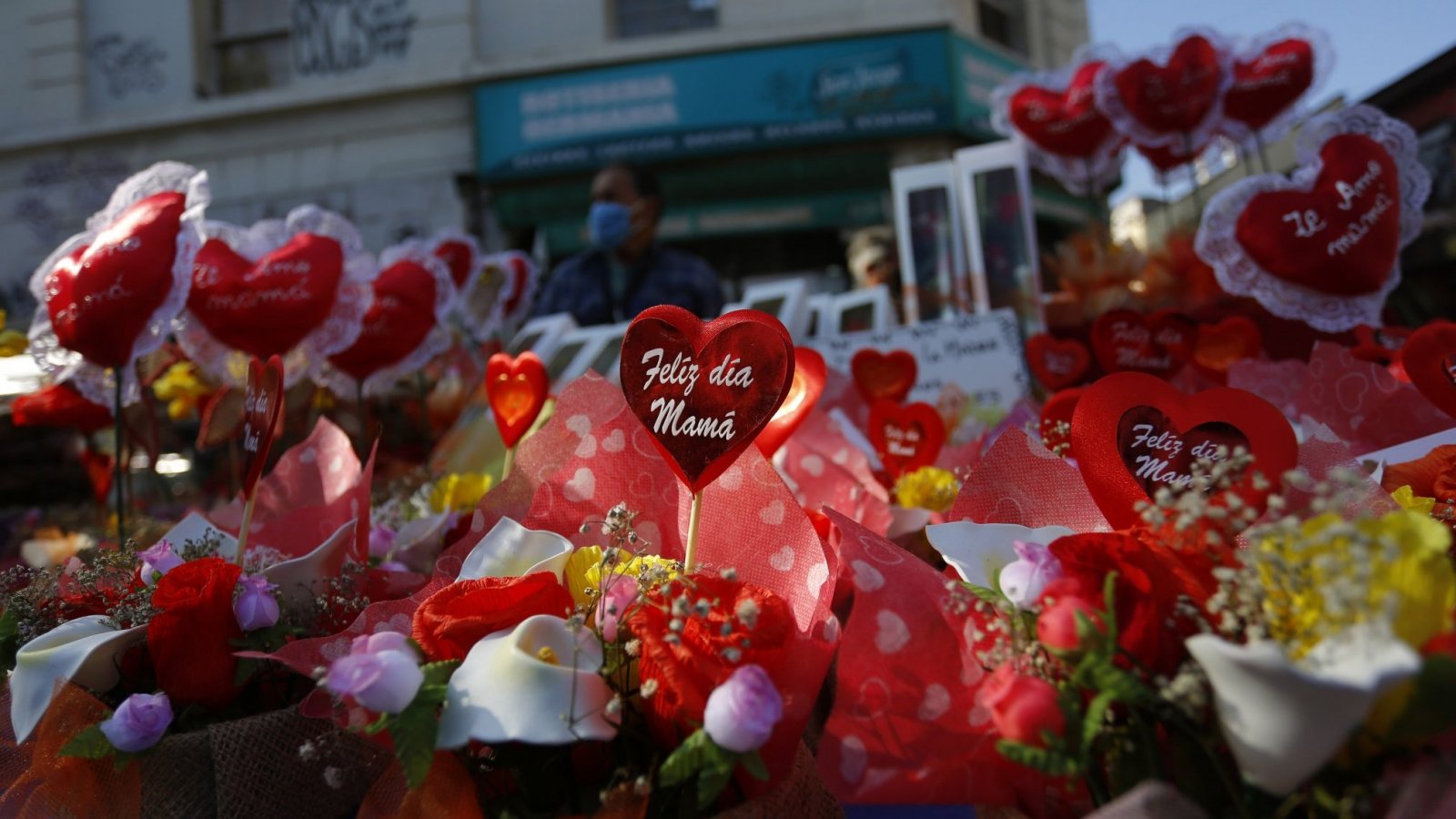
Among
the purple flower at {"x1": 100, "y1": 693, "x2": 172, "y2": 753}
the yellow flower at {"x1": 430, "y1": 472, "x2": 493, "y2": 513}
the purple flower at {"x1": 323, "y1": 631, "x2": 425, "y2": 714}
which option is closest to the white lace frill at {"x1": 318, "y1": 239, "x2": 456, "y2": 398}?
the yellow flower at {"x1": 430, "y1": 472, "x2": 493, "y2": 513}

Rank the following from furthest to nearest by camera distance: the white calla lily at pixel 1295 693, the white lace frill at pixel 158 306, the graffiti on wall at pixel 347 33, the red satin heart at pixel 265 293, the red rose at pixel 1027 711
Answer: the graffiti on wall at pixel 347 33
the red satin heart at pixel 265 293
the white lace frill at pixel 158 306
the red rose at pixel 1027 711
the white calla lily at pixel 1295 693

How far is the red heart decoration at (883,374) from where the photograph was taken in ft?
6.72

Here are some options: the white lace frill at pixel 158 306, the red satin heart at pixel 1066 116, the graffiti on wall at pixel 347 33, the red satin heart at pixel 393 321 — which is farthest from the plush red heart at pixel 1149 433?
the graffiti on wall at pixel 347 33

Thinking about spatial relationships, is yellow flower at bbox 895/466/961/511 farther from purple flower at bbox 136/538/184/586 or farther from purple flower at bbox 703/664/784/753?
purple flower at bbox 136/538/184/586

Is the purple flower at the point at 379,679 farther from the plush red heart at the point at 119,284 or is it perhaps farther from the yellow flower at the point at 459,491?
the plush red heart at the point at 119,284

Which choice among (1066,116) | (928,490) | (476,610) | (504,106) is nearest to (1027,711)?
(476,610)

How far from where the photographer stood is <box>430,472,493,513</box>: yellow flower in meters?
1.68

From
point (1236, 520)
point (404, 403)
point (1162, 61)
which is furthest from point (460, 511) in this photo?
point (1162, 61)

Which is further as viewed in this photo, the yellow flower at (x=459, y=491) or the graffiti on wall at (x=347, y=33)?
the graffiti on wall at (x=347, y=33)

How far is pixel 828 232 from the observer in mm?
7785

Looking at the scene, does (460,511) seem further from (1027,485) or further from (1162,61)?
(1162,61)

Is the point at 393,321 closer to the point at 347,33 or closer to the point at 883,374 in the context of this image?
the point at 883,374

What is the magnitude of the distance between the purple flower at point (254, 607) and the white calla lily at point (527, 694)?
1.05 ft

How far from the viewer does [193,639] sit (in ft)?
3.21
